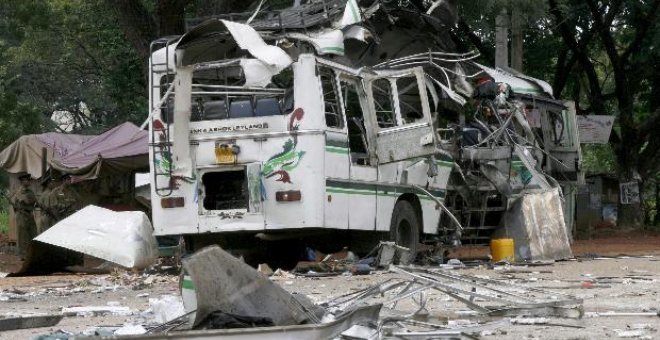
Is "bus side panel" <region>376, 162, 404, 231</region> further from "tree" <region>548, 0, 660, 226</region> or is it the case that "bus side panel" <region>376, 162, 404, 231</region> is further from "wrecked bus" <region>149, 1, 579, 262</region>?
"tree" <region>548, 0, 660, 226</region>

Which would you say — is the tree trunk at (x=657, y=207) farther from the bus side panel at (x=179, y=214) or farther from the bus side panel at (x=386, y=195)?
the bus side panel at (x=179, y=214)

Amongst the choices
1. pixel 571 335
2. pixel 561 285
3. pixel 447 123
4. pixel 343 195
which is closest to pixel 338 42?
pixel 343 195

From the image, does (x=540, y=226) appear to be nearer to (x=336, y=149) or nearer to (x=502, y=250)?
(x=502, y=250)

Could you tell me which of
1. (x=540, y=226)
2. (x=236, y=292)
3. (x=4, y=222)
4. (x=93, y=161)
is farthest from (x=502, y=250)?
(x=4, y=222)

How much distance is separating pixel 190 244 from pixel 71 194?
784 cm

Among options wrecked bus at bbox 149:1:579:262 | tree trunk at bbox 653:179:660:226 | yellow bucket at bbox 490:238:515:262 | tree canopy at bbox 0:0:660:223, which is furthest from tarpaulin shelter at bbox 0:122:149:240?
tree trunk at bbox 653:179:660:226

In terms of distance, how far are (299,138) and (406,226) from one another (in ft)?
8.15

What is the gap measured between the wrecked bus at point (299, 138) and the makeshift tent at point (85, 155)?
7.32m

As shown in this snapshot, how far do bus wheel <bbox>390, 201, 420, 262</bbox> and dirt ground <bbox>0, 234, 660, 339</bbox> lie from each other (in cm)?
99

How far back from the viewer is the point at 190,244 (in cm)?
1505

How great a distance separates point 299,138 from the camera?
45.5ft

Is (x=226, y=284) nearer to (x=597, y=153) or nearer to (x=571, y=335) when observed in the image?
(x=571, y=335)

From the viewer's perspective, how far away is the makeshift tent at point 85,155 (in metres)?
22.2

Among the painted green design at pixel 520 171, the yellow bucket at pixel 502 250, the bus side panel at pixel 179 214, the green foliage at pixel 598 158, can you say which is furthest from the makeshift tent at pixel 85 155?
the green foliage at pixel 598 158
